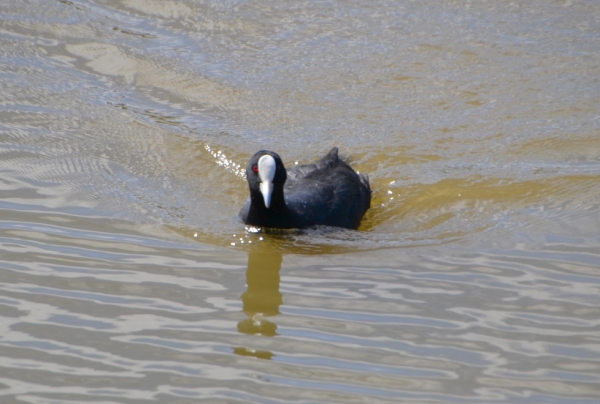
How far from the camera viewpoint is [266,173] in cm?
546

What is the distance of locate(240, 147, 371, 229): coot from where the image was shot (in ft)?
18.2

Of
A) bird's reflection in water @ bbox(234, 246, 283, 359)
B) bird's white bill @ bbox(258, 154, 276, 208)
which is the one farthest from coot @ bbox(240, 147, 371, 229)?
bird's reflection in water @ bbox(234, 246, 283, 359)

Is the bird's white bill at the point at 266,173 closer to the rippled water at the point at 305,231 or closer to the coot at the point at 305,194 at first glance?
the coot at the point at 305,194

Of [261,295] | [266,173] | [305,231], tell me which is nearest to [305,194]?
[305,231]

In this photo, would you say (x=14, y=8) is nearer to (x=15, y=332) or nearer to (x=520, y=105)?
(x=520, y=105)

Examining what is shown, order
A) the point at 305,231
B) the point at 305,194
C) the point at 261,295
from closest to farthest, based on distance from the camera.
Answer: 1. the point at 261,295
2. the point at 305,231
3. the point at 305,194

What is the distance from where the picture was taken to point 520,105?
313 inches

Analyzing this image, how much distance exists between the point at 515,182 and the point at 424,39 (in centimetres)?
315

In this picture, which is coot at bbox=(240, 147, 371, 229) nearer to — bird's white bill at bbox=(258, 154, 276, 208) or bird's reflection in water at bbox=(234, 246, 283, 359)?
bird's white bill at bbox=(258, 154, 276, 208)

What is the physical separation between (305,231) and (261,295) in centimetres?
118

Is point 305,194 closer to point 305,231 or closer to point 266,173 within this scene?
point 305,231

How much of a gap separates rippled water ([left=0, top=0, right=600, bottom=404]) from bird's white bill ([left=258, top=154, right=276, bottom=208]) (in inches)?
14.2

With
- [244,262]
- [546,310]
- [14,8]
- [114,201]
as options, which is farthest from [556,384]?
[14,8]

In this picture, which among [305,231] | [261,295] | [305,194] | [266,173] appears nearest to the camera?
[261,295]
